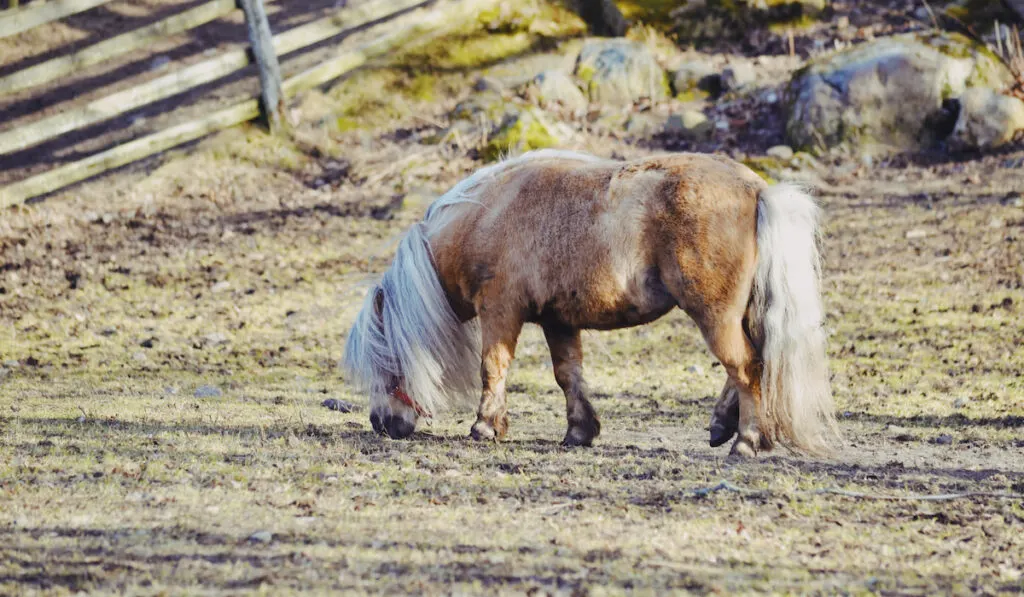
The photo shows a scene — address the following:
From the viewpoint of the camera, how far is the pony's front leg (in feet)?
18.3

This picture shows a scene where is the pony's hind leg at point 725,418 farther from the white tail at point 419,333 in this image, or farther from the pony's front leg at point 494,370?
the white tail at point 419,333

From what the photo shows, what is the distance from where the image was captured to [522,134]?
1175 cm

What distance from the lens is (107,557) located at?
3.54m

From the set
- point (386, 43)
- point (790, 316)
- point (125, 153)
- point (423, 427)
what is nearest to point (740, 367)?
point (790, 316)

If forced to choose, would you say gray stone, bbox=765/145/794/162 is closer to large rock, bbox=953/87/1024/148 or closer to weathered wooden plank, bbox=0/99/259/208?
large rock, bbox=953/87/1024/148

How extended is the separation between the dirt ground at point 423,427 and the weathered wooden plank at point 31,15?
5.58 feet

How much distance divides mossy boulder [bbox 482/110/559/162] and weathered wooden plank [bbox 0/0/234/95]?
3319 mm

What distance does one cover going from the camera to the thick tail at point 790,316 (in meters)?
5.04

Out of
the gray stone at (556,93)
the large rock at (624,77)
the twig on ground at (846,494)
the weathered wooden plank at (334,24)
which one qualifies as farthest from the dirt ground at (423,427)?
the large rock at (624,77)

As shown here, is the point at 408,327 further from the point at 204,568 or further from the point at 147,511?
the point at 204,568

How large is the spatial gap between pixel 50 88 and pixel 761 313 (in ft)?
35.4

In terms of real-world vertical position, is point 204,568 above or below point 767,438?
above

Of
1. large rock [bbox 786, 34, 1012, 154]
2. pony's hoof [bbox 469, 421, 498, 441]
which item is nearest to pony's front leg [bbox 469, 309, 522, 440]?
pony's hoof [bbox 469, 421, 498, 441]

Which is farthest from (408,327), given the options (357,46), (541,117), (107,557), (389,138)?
(357,46)
